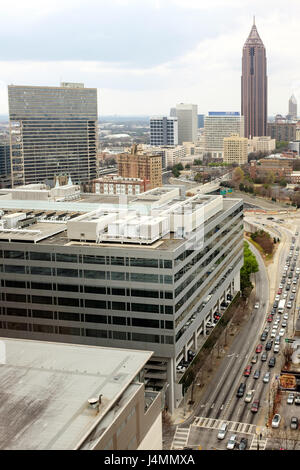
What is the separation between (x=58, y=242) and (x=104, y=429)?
1424 centimetres

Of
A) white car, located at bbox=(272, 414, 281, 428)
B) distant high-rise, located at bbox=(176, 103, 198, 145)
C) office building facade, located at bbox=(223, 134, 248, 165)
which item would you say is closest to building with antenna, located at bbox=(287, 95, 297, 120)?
office building facade, located at bbox=(223, 134, 248, 165)

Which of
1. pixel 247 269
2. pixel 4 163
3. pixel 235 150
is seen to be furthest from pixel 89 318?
pixel 235 150

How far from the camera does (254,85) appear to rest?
6353 inches

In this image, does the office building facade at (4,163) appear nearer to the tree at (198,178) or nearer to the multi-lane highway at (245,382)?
the tree at (198,178)

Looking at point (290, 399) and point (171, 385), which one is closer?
point (171, 385)

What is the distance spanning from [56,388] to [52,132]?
74.2m

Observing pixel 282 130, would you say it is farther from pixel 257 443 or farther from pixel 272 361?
pixel 257 443

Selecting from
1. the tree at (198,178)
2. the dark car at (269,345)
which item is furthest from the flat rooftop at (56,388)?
the tree at (198,178)

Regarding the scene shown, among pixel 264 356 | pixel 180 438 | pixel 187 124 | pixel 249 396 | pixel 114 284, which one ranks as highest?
pixel 187 124

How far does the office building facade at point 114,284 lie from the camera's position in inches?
983

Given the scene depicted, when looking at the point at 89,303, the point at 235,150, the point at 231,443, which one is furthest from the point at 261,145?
the point at 231,443

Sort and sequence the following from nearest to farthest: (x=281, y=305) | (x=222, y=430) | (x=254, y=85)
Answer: (x=222, y=430) → (x=281, y=305) → (x=254, y=85)

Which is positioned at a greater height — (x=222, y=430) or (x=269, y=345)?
(x=269, y=345)

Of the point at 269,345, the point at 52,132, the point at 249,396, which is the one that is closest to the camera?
the point at 249,396
